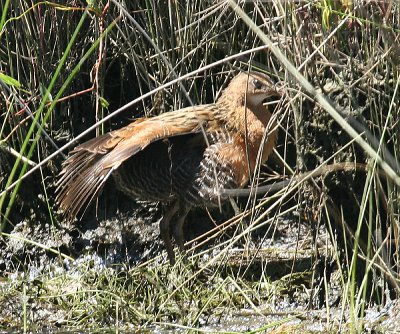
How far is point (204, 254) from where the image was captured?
258 inches

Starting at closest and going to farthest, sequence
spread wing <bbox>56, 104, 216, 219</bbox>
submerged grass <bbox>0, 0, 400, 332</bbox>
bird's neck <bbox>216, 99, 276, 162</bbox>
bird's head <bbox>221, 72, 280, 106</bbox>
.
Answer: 1. submerged grass <bbox>0, 0, 400, 332</bbox>
2. spread wing <bbox>56, 104, 216, 219</bbox>
3. bird's head <bbox>221, 72, 280, 106</bbox>
4. bird's neck <bbox>216, 99, 276, 162</bbox>

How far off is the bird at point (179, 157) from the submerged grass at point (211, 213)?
0.19 meters

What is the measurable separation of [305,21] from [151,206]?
2.90 m

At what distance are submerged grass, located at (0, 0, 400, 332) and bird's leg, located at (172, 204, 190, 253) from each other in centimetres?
15

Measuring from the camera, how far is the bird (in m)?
6.20

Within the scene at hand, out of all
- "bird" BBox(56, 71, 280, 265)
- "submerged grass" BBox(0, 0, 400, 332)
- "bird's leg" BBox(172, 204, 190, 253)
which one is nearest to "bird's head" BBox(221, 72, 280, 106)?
"bird" BBox(56, 71, 280, 265)

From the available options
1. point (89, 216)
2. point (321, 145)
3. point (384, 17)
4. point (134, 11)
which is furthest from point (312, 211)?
point (89, 216)

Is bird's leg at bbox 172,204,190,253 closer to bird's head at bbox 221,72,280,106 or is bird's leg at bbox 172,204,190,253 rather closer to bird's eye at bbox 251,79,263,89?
bird's head at bbox 221,72,280,106

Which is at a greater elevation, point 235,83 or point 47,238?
point 235,83

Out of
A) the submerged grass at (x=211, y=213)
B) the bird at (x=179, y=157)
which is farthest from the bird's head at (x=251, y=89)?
the submerged grass at (x=211, y=213)

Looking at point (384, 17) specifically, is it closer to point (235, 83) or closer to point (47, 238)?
point (235, 83)

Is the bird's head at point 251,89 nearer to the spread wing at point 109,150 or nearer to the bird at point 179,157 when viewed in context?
the bird at point 179,157

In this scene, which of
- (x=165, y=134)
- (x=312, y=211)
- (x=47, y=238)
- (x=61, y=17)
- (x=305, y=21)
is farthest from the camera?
(x=47, y=238)

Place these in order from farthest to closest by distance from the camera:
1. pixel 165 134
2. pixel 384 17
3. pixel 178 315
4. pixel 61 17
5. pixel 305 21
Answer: pixel 61 17, pixel 165 134, pixel 178 315, pixel 305 21, pixel 384 17
